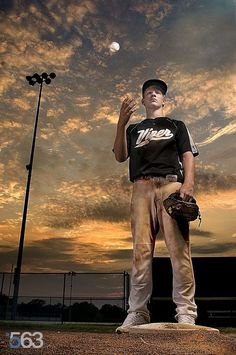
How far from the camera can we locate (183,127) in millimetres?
4449

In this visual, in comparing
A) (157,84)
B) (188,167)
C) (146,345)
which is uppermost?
(157,84)

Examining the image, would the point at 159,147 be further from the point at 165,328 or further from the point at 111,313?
the point at 111,313

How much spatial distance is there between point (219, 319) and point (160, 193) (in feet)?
39.9

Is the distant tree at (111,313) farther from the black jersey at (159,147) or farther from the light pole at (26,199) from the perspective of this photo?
the black jersey at (159,147)

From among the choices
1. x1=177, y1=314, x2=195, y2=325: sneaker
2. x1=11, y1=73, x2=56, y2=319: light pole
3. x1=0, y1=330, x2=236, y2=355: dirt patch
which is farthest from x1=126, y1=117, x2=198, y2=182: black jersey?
x1=11, y1=73, x2=56, y2=319: light pole

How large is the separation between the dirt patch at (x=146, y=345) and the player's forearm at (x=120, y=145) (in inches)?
80.3

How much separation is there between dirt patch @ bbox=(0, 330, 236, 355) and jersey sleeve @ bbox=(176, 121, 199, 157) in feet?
6.53

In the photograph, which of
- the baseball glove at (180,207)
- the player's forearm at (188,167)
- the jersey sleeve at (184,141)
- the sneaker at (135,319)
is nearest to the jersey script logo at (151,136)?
the jersey sleeve at (184,141)

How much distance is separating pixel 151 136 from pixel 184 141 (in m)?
0.39

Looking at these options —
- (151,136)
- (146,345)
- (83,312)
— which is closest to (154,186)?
(151,136)

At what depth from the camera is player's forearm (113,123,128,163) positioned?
4320mm

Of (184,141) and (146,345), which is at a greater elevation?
(184,141)

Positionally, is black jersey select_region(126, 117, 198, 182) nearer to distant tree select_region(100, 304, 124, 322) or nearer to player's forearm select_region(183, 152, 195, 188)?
player's forearm select_region(183, 152, 195, 188)

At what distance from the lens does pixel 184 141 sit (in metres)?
4.34
